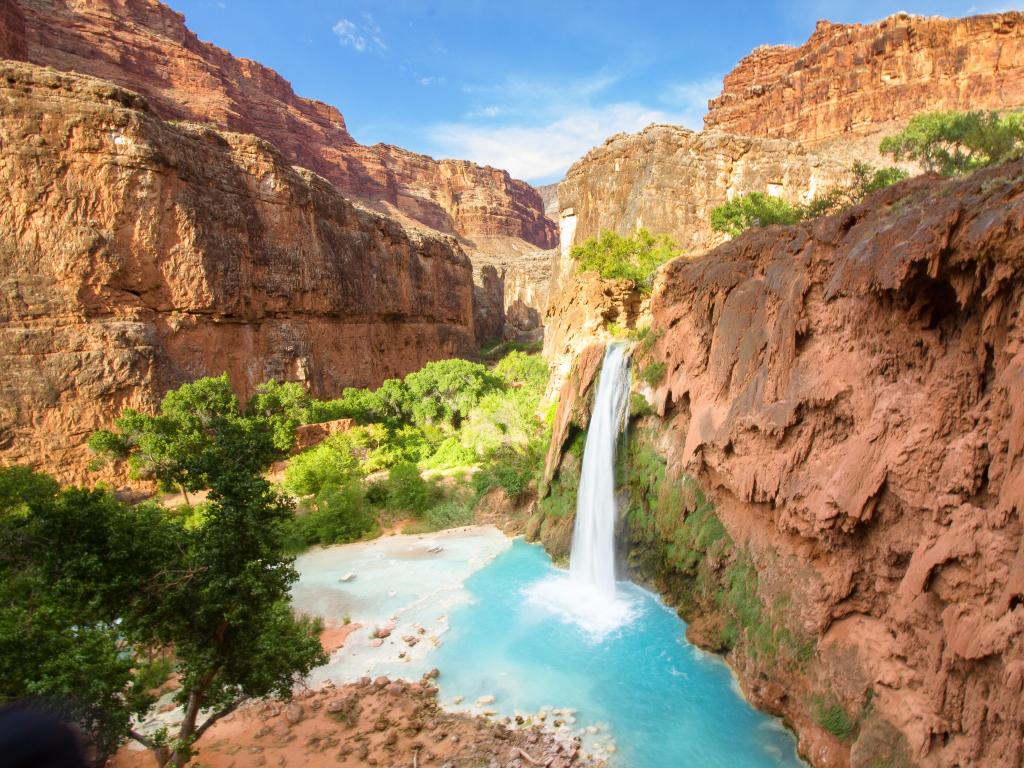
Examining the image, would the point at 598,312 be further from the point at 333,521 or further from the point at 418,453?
the point at 333,521

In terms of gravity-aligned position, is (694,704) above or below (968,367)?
below

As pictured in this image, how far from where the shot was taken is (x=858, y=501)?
301 inches

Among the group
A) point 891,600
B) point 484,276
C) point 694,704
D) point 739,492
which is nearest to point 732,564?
point 739,492

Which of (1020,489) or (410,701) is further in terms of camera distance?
(410,701)

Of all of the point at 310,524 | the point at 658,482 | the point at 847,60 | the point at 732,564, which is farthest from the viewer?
the point at 847,60

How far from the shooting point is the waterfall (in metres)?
15.2

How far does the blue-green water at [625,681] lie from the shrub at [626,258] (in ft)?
45.6

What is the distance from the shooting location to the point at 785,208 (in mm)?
23250

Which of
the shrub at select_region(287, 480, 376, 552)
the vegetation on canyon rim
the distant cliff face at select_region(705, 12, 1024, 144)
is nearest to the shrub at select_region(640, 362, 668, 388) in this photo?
the vegetation on canyon rim

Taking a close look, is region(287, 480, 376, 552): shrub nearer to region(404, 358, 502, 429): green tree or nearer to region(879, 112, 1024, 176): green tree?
region(404, 358, 502, 429): green tree

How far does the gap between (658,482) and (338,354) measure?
26.6 metres

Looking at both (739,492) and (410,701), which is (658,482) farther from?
(410,701)

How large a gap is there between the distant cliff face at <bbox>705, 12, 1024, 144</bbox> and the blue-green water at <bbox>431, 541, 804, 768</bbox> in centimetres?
5441

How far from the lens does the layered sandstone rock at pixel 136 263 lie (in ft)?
70.1
